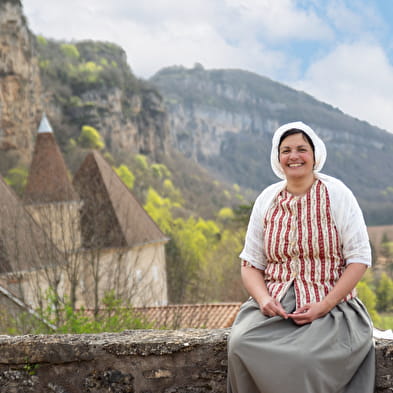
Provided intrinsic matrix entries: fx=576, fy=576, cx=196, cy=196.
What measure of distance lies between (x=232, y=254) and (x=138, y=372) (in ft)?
99.4

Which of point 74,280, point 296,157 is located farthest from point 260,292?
point 74,280

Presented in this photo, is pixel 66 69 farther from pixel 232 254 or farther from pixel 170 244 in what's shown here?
pixel 232 254

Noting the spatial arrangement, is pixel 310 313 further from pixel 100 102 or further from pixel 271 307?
pixel 100 102

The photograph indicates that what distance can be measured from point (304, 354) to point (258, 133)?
194m

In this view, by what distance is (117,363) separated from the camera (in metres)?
3.04

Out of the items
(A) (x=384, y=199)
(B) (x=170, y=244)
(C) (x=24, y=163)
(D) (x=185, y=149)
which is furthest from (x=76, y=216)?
(D) (x=185, y=149)

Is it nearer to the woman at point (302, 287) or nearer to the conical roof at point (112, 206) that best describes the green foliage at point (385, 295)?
the conical roof at point (112, 206)

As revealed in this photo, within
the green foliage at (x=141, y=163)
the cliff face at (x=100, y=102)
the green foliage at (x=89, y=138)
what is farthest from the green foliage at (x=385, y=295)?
the cliff face at (x=100, y=102)

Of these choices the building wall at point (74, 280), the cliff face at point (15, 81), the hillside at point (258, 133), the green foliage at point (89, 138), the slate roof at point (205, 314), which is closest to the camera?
the building wall at point (74, 280)

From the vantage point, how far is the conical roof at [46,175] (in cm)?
2120

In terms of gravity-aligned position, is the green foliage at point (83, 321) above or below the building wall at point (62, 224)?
below

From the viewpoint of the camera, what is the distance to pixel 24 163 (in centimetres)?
5588

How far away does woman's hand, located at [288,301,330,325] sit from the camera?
2.71 meters

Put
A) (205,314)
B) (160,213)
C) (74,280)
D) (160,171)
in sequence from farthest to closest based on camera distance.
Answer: (160,171) → (160,213) → (205,314) → (74,280)
